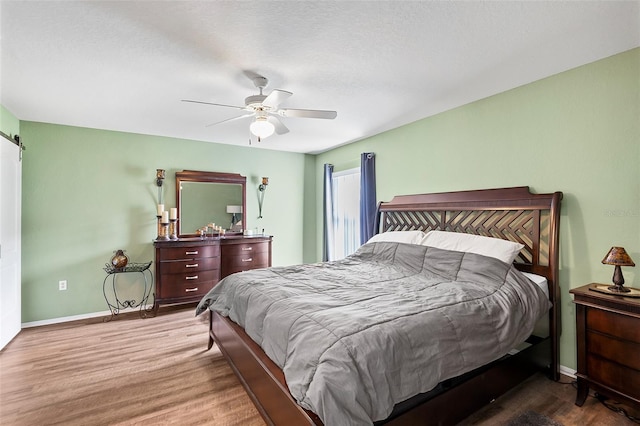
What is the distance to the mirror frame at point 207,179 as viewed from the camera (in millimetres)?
4594

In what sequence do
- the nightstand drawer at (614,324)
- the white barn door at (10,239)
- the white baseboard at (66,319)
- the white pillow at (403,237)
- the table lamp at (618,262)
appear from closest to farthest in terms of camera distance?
the nightstand drawer at (614,324) < the table lamp at (618,262) < the white barn door at (10,239) < the white pillow at (403,237) < the white baseboard at (66,319)

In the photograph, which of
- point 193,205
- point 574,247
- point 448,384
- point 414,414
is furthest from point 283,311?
point 193,205

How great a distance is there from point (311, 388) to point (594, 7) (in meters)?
2.56

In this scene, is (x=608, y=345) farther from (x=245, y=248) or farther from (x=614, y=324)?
(x=245, y=248)

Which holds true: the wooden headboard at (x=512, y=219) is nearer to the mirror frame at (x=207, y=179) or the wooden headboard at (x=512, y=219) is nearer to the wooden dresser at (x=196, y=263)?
the wooden dresser at (x=196, y=263)

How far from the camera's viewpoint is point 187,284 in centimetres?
416

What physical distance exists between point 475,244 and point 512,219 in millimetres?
440

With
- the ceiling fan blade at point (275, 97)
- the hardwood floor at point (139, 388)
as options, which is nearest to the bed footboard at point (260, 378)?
the hardwood floor at point (139, 388)

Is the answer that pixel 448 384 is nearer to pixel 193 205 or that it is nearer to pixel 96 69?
pixel 96 69

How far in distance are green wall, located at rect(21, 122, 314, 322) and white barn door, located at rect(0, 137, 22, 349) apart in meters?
0.26

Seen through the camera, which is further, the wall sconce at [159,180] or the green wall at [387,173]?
the wall sconce at [159,180]

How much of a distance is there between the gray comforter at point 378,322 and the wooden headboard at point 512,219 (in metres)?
0.37

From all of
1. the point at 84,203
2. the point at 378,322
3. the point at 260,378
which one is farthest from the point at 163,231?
the point at 378,322

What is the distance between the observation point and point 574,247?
8.01ft
